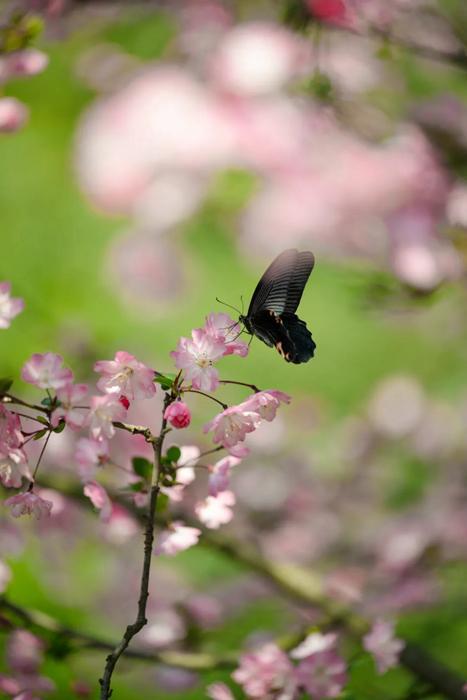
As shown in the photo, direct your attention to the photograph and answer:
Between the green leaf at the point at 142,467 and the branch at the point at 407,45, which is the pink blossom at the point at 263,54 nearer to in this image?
the branch at the point at 407,45

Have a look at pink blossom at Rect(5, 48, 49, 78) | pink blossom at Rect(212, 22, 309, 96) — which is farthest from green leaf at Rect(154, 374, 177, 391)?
pink blossom at Rect(212, 22, 309, 96)

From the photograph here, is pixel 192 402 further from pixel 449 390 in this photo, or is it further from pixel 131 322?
pixel 131 322

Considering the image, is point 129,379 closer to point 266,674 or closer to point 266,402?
point 266,402

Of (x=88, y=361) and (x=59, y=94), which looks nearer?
(x=88, y=361)

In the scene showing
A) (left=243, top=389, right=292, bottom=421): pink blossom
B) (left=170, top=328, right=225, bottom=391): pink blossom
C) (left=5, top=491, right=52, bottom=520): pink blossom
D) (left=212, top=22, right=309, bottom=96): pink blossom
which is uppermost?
(left=212, top=22, right=309, bottom=96): pink blossom

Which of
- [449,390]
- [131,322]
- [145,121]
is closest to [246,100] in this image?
[145,121]

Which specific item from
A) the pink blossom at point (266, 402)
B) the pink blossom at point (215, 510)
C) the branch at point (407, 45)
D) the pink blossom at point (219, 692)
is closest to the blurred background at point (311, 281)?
the branch at point (407, 45)

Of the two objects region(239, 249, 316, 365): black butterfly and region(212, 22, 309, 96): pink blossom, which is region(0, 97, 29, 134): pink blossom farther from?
region(212, 22, 309, 96): pink blossom
